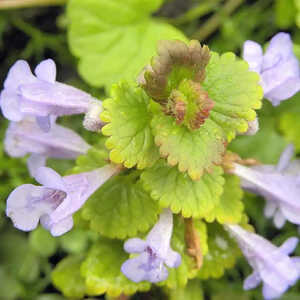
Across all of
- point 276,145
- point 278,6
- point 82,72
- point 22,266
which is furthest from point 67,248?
point 278,6

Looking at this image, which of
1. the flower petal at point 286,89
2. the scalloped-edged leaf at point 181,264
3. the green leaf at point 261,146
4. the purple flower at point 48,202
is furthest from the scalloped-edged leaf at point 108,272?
the green leaf at point 261,146

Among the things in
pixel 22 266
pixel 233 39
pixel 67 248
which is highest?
pixel 233 39

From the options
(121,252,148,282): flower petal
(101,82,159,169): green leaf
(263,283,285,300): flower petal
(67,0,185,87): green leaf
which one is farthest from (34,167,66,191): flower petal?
(67,0,185,87): green leaf

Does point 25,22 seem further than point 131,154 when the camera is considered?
Yes

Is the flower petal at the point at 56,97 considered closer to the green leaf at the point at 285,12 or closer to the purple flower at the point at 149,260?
the purple flower at the point at 149,260

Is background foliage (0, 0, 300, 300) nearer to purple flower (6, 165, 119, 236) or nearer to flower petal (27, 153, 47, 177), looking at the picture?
flower petal (27, 153, 47, 177)

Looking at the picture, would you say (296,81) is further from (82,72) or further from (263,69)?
(82,72)

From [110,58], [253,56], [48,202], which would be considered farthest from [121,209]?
[110,58]
